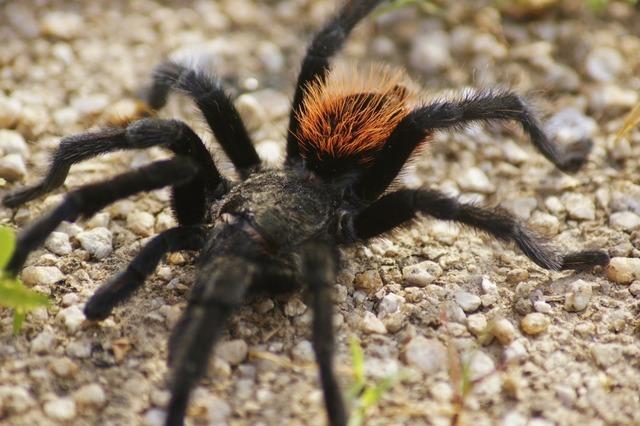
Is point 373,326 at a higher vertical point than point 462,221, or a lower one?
lower

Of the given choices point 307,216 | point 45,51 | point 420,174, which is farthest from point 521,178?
point 45,51

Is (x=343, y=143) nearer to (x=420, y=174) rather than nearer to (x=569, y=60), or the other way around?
(x=420, y=174)

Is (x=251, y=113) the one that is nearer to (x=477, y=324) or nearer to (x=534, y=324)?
(x=477, y=324)

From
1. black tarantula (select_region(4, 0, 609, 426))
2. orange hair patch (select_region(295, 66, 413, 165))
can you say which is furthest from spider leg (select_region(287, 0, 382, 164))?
orange hair patch (select_region(295, 66, 413, 165))

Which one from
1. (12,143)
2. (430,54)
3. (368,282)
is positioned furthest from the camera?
(430,54)

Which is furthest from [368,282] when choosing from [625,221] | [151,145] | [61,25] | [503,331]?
[61,25]

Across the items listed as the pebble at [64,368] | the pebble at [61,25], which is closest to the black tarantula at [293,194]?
the pebble at [64,368]
